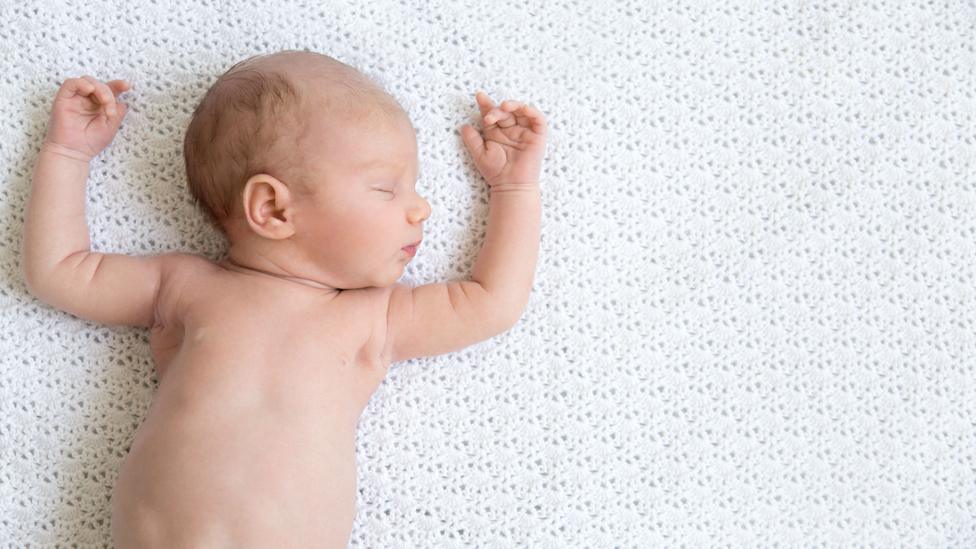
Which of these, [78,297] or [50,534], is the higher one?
[78,297]

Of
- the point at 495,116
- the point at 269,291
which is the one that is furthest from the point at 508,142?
the point at 269,291

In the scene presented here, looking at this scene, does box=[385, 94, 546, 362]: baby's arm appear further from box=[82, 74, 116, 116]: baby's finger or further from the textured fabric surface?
box=[82, 74, 116, 116]: baby's finger

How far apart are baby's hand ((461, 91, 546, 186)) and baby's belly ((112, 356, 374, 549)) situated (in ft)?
1.55

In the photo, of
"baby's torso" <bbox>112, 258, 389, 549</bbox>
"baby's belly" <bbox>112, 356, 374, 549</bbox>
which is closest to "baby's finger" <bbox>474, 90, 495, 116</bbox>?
"baby's torso" <bbox>112, 258, 389, 549</bbox>

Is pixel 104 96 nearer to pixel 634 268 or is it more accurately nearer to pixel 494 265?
pixel 494 265

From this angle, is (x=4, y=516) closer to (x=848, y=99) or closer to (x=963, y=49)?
(x=848, y=99)

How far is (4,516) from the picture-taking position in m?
1.39

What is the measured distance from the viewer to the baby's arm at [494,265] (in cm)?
141

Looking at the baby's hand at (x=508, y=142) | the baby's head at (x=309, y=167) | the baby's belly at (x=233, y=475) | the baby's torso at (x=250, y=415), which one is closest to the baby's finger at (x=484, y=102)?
the baby's hand at (x=508, y=142)

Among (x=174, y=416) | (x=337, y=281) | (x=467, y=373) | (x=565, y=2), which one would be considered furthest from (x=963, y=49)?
(x=174, y=416)

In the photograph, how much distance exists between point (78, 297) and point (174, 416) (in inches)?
10.0

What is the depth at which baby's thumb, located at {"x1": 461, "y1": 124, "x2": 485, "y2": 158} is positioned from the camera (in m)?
1.49

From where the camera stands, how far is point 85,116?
1418mm

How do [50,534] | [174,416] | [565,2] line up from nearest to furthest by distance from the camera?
[174,416] < [50,534] < [565,2]
